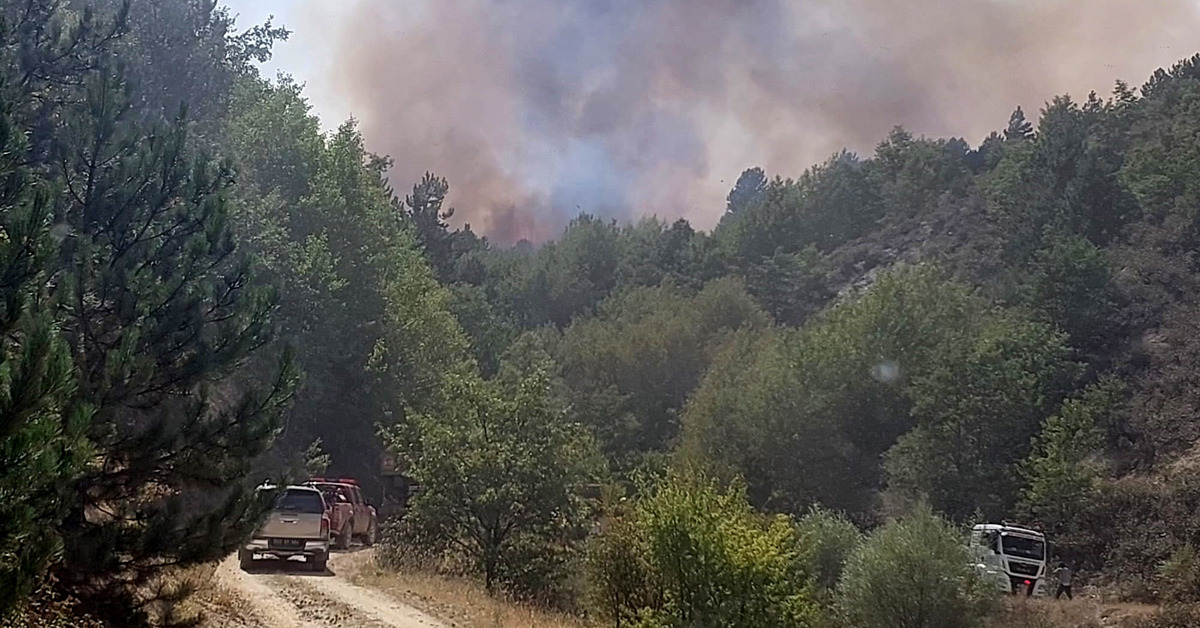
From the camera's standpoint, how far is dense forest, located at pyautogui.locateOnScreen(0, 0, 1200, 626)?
39.5ft

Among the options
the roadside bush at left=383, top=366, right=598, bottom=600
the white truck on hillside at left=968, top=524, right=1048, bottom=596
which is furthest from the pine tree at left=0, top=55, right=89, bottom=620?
the white truck on hillside at left=968, top=524, right=1048, bottom=596

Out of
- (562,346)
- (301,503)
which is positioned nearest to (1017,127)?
(562,346)

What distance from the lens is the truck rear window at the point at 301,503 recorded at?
22.4 m

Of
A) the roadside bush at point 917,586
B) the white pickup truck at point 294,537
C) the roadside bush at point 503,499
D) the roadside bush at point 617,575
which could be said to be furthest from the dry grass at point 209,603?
the roadside bush at point 917,586

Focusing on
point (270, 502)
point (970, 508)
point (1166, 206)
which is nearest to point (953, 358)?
point (970, 508)

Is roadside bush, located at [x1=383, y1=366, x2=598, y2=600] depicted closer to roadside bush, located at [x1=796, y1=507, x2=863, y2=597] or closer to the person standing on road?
roadside bush, located at [x1=796, y1=507, x2=863, y2=597]

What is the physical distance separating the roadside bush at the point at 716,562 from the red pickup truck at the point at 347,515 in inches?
501

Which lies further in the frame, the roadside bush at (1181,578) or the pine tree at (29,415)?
the roadside bush at (1181,578)

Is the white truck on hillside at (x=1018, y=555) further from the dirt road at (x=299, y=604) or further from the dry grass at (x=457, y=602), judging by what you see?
the dirt road at (x=299, y=604)

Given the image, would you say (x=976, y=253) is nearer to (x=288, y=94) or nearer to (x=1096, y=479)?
(x=1096, y=479)

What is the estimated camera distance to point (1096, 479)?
3972 cm

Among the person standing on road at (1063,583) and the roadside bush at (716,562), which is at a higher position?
the roadside bush at (716,562)

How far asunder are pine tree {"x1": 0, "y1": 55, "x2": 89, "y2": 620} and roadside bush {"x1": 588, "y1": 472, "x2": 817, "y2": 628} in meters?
8.38

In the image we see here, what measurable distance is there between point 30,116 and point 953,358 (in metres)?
40.4
